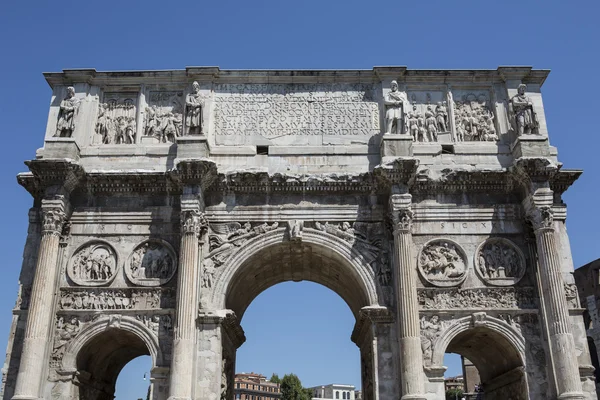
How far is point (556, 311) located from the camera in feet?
40.3

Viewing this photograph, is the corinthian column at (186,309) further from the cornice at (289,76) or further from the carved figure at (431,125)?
the carved figure at (431,125)

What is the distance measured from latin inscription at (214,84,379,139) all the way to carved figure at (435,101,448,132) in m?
1.48

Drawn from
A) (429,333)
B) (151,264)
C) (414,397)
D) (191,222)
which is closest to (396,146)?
(429,333)

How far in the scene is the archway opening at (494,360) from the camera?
12891 millimetres

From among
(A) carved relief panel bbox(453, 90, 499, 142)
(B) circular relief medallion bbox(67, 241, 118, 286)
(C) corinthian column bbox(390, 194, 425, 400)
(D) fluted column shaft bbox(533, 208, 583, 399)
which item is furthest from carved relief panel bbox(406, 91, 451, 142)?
(B) circular relief medallion bbox(67, 241, 118, 286)

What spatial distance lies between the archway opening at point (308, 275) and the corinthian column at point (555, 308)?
3529 millimetres

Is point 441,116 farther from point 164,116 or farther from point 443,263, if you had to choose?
point 164,116

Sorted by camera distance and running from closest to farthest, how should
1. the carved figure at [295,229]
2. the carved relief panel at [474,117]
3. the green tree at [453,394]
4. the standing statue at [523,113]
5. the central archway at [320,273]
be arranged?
the central archway at [320,273] → the carved figure at [295,229] → the standing statue at [523,113] → the carved relief panel at [474,117] → the green tree at [453,394]

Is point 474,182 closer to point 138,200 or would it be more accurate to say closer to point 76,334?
point 138,200

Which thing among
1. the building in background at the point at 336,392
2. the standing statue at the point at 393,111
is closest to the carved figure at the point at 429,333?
the standing statue at the point at 393,111

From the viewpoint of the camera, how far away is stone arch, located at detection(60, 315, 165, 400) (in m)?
12.6

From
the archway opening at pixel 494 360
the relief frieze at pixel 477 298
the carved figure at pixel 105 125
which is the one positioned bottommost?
the archway opening at pixel 494 360

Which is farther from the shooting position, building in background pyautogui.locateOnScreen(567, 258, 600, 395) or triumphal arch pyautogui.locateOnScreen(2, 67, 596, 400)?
building in background pyautogui.locateOnScreen(567, 258, 600, 395)

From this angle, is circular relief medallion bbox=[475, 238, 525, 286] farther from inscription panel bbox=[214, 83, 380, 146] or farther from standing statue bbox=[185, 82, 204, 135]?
standing statue bbox=[185, 82, 204, 135]
